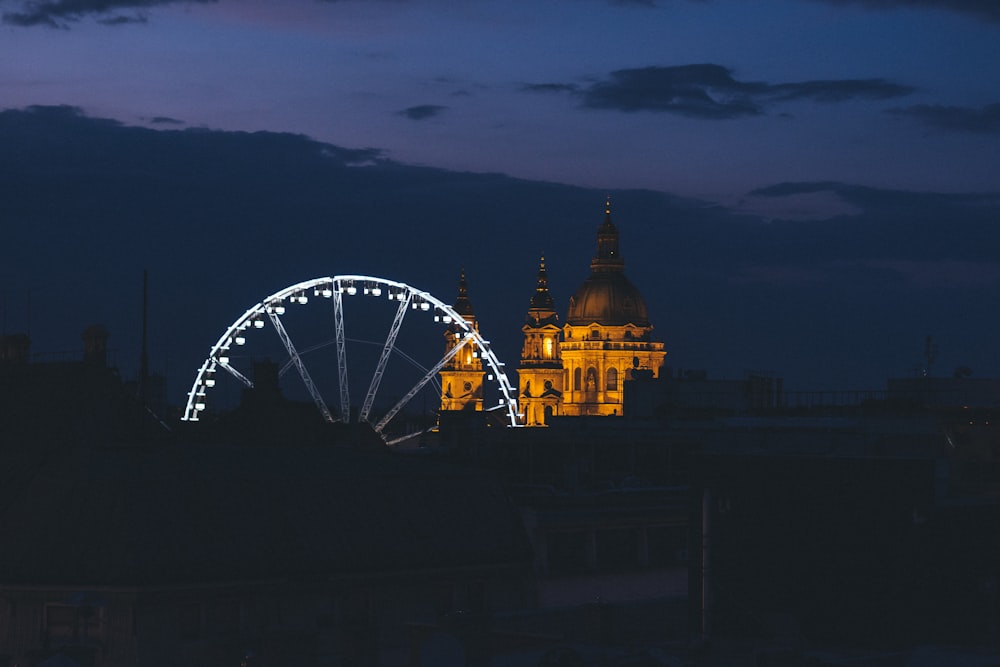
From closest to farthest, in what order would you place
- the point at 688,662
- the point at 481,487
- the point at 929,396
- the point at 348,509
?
1. the point at 688,662
2. the point at 348,509
3. the point at 481,487
4. the point at 929,396

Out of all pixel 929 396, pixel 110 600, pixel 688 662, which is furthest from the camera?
pixel 929 396

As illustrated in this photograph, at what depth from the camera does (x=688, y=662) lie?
119 ft

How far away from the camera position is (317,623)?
45594 millimetres

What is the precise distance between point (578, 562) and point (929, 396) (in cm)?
3049

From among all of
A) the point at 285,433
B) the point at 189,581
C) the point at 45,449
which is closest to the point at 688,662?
the point at 189,581

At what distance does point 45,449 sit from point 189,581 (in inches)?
371

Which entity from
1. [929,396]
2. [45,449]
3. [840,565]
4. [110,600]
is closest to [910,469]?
[840,565]

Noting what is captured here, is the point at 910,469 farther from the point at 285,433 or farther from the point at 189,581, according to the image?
the point at 285,433

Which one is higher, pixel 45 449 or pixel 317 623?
pixel 45 449

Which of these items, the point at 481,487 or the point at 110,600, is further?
the point at 481,487

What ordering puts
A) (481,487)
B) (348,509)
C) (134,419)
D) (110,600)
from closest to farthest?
(110,600) → (348,509) → (481,487) → (134,419)

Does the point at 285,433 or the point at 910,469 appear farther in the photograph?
the point at 285,433

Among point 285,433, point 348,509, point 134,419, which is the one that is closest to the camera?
point 348,509

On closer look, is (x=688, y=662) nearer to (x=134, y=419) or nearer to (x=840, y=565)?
(x=840, y=565)
